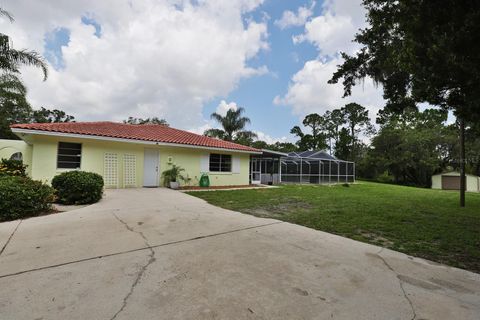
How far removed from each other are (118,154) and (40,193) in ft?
20.3

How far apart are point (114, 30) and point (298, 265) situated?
495 inches

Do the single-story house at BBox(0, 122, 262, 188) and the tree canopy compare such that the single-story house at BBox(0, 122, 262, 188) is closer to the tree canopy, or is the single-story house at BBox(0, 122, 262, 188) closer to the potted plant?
the potted plant

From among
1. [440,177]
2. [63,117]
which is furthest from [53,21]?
[440,177]

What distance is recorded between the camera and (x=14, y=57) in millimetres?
9719

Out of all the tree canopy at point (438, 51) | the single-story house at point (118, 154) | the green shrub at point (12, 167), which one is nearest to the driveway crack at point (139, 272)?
the tree canopy at point (438, 51)

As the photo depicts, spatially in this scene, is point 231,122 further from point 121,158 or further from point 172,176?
point 121,158

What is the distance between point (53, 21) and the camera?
9.57 metres

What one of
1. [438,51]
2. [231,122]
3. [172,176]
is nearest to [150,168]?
[172,176]

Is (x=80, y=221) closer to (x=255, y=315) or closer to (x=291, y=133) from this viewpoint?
(x=255, y=315)

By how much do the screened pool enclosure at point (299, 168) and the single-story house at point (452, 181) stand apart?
15.9 m

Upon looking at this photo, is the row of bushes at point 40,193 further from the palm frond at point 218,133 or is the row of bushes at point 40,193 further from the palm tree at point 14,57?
the palm frond at point 218,133

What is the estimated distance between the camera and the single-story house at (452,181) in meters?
27.4

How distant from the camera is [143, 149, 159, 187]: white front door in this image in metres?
Answer: 13.0

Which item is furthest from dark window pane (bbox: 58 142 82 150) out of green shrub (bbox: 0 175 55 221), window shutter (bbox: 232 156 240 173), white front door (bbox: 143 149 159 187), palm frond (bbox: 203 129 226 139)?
palm frond (bbox: 203 129 226 139)
